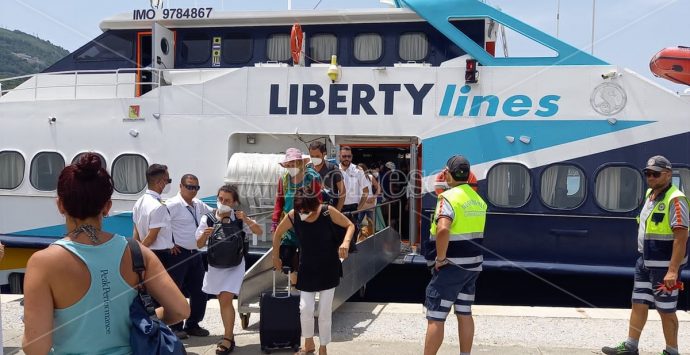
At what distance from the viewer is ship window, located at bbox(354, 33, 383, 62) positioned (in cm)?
1027

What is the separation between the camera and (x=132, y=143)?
9.43 metres

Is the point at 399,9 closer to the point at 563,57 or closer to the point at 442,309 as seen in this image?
the point at 563,57

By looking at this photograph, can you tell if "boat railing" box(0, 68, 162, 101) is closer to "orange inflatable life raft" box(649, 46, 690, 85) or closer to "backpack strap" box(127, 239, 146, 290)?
"orange inflatable life raft" box(649, 46, 690, 85)

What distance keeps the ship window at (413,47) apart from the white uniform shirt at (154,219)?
235 inches

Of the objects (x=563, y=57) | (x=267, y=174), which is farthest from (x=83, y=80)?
(x=563, y=57)

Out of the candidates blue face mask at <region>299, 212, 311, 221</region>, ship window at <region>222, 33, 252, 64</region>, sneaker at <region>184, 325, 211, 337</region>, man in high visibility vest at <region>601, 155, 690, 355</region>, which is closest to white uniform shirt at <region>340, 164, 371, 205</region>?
sneaker at <region>184, 325, 211, 337</region>

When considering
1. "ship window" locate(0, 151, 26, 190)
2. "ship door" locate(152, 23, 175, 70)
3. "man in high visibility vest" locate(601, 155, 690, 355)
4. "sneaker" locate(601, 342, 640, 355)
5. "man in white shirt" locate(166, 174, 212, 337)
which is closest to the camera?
"man in high visibility vest" locate(601, 155, 690, 355)

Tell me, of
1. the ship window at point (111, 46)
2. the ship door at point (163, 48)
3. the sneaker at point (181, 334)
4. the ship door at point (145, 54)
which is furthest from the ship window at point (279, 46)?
the sneaker at point (181, 334)

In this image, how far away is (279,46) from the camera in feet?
35.2

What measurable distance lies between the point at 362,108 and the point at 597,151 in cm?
321

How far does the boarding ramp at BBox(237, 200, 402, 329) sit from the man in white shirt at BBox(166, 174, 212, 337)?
1.26 feet

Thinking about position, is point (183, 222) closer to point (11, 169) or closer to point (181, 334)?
point (181, 334)

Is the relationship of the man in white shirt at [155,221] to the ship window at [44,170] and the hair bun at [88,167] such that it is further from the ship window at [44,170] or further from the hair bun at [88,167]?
the ship window at [44,170]

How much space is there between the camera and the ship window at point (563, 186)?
8.10 meters
